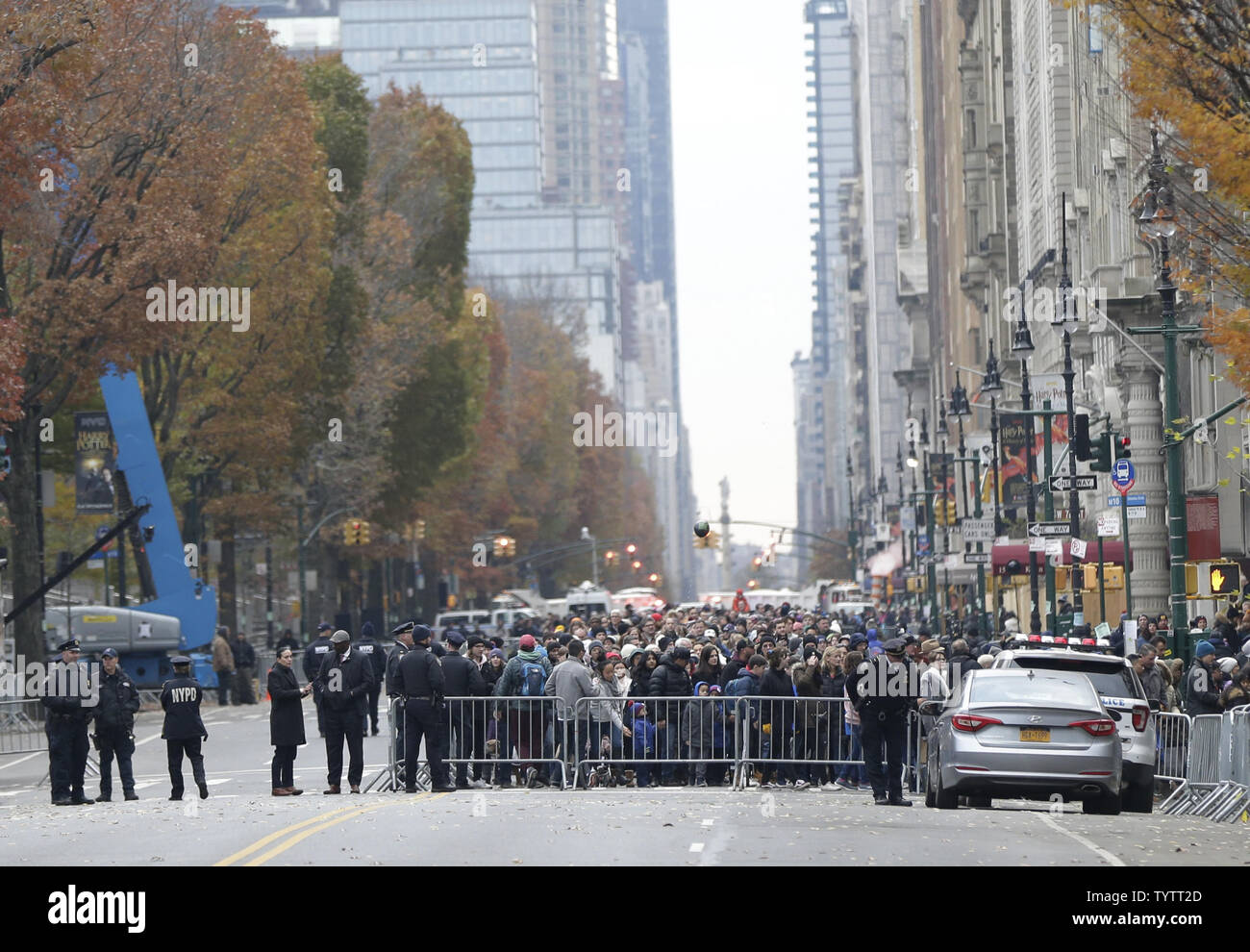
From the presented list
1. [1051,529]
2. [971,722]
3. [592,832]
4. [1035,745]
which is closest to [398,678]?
[971,722]

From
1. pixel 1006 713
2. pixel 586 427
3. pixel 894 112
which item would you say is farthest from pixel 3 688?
pixel 894 112

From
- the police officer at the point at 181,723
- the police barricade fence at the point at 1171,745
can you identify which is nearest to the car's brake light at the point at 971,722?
the police barricade fence at the point at 1171,745

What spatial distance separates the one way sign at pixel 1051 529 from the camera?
117 ft

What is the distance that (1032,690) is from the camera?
2039cm

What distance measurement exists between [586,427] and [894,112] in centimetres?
7487

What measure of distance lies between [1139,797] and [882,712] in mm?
2642

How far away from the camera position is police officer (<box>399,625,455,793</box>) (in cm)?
2327

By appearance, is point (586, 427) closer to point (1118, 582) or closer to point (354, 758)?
point (1118, 582)

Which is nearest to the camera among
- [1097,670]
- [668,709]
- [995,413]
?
[1097,670]

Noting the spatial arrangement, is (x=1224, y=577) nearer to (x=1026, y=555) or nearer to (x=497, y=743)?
(x=1026, y=555)

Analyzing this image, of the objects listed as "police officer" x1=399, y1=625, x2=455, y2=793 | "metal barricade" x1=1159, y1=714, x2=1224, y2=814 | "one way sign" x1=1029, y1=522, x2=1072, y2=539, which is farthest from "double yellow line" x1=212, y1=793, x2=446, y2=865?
"one way sign" x1=1029, y1=522, x2=1072, y2=539

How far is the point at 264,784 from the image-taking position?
2788cm
